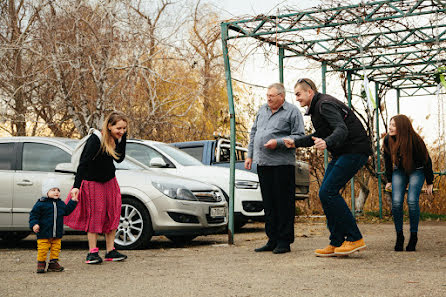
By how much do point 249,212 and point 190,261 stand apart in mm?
4081

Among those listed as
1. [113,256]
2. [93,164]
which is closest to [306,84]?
[93,164]

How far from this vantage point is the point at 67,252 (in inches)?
328

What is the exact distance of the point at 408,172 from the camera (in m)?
7.66

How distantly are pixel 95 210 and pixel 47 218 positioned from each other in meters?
0.70

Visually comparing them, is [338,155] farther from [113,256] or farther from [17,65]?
[17,65]

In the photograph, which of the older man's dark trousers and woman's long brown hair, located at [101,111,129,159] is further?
the older man's dark trousers

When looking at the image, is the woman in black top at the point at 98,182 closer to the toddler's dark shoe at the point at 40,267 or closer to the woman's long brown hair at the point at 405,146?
the toddler's dark shoe at the point at 40,267

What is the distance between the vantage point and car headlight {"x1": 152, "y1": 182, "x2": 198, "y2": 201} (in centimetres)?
845

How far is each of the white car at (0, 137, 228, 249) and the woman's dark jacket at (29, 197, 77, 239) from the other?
2011 mm

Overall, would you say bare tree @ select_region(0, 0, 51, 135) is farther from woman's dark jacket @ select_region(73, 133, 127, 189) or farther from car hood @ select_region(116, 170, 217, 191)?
woman's dark jacket @ select_region(73, 133, 127, 189)

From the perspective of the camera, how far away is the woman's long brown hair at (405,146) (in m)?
7.63

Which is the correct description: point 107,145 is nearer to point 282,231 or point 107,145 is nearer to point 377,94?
point 282,231

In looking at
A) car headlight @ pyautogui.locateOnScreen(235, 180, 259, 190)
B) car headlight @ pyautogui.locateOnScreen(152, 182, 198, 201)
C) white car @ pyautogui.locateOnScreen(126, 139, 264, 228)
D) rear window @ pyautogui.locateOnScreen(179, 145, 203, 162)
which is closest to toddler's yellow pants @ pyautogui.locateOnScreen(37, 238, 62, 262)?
car headlight @ pyautogui.locateOnScreen(152, 182, 198, 201)

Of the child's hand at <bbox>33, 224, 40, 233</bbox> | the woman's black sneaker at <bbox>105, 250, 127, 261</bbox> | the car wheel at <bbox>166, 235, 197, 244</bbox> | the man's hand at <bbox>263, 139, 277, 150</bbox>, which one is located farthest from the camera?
the car wheel at <bbox>166, 235, 197, 244</bbox>
